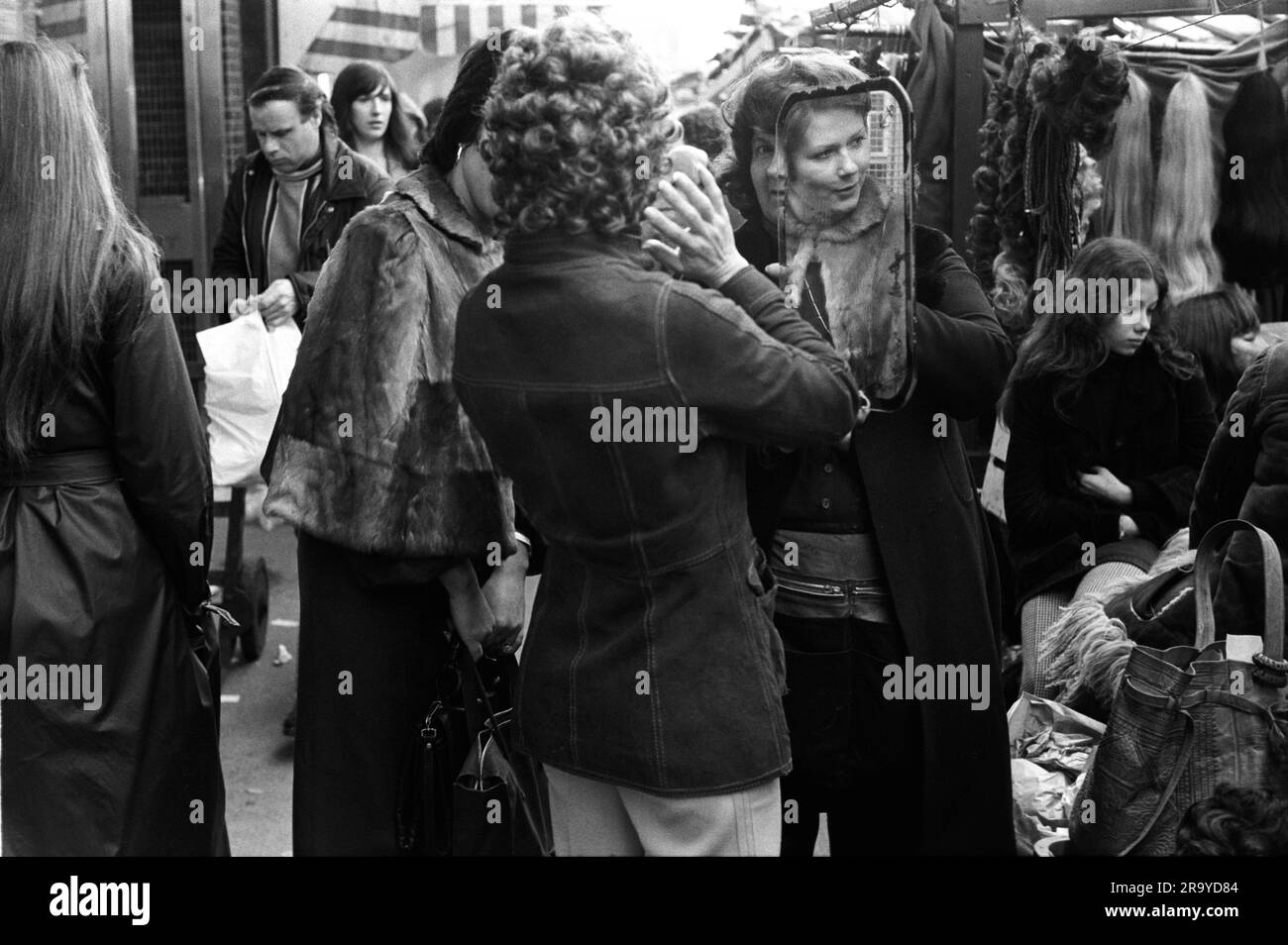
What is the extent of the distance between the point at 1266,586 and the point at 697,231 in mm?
1197

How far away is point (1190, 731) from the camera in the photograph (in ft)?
8.93

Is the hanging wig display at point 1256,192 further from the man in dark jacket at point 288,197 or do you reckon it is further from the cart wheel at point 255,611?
the cart wheel at point 255,611

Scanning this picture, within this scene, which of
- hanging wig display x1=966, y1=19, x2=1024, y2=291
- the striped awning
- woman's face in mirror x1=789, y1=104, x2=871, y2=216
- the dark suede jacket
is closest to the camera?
the dark suede jacket

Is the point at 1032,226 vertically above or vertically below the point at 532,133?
below

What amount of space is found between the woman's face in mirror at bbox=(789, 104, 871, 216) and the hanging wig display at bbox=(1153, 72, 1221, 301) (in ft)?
8.38

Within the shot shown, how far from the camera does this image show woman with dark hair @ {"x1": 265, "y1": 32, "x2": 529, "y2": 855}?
277 centimetres

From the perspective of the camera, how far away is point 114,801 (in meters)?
3.07

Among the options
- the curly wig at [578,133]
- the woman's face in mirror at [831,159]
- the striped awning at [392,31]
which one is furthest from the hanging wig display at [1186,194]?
the curly wig at [578,133]

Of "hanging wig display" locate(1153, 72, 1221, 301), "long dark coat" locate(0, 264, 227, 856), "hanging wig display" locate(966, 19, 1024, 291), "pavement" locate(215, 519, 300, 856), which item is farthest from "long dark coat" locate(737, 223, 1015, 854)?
"hanging wig display" locate(1153, 72, 1221, 301)

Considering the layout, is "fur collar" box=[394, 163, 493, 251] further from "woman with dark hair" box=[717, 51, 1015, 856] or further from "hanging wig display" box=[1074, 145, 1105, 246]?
"hanging wig display" box=[1074, 145, 1105, 246]
